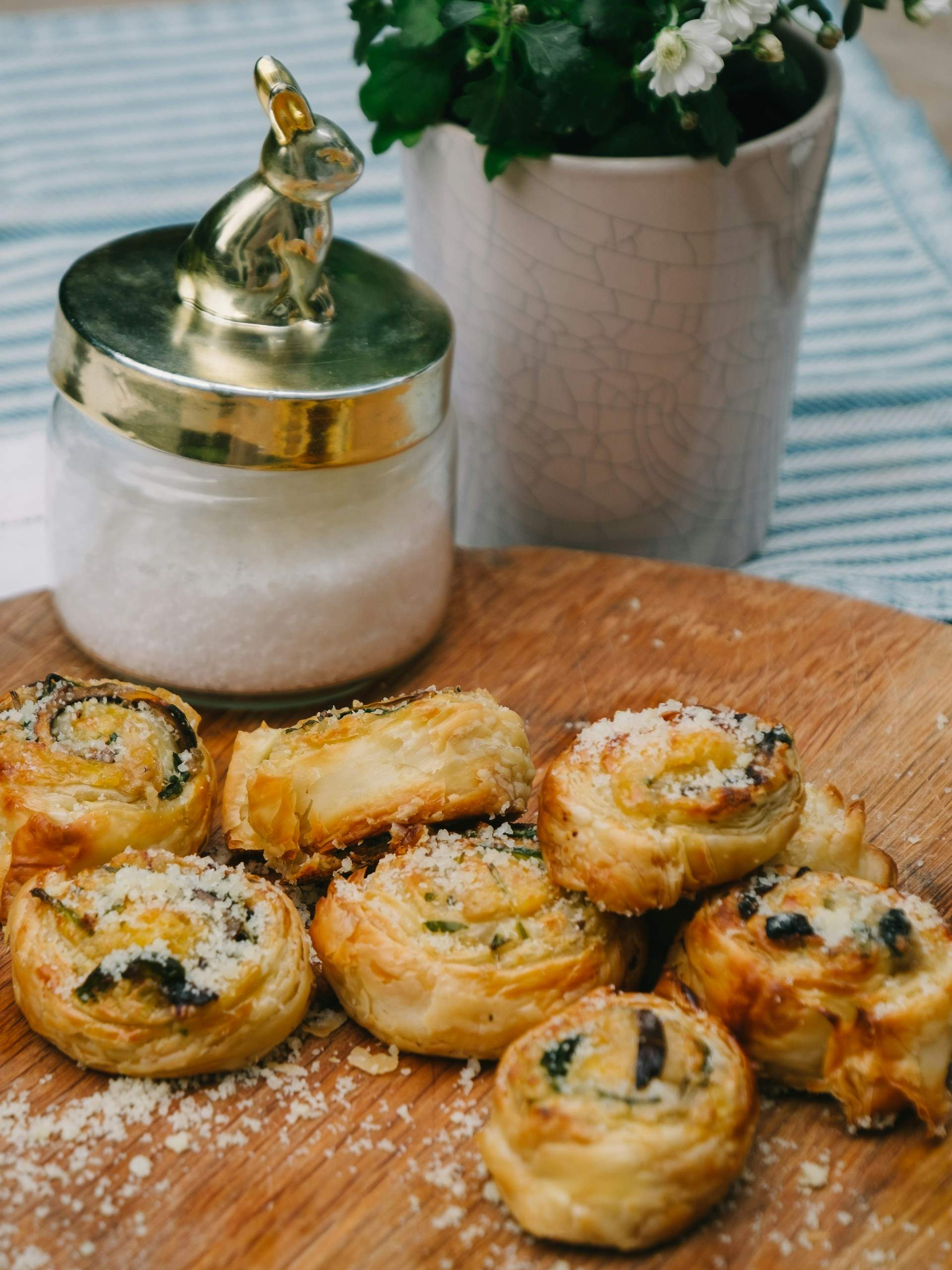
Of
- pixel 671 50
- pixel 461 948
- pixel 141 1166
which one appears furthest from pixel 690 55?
pixel 141 1166

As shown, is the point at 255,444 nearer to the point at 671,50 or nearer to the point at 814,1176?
the point at 671,50

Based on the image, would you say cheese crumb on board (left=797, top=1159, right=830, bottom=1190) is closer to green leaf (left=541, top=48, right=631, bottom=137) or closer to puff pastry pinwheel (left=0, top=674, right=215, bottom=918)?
puff pastry pinwheel (left=0, top=674, right=215, bottom=918)

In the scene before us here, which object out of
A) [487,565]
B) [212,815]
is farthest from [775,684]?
[212,815]

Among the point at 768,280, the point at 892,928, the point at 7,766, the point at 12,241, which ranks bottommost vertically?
the point at 12,241

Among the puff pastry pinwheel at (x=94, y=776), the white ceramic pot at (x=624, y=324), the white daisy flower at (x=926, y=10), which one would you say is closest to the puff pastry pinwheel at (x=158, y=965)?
the puff pastry pinwheel at (x=94, y=776)

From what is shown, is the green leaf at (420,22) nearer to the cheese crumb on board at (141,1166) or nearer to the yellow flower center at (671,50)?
the yellow flower center at (671,50)

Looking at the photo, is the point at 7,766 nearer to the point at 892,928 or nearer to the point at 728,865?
the point at 728,865
